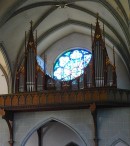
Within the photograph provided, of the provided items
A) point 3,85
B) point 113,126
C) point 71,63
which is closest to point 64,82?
point 113,126

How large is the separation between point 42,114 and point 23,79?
192 cm

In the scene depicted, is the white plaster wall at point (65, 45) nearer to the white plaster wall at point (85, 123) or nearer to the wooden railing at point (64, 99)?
the white plaster wall at point (85, 123)

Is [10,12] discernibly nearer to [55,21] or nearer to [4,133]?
[55,21]

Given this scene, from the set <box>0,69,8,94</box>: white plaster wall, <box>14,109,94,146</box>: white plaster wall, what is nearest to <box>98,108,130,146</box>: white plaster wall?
<box>14,109,94,146</box>: white plaster wall

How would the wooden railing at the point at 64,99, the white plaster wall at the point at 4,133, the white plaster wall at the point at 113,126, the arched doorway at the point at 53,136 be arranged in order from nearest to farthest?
the wooden railing at the point at 64,99 → the white plaster wall at the point at 113,126 → the white plaster wall at the point at 4,133 → the arched doorway at the point at 53,136

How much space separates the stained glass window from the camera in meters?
23.5

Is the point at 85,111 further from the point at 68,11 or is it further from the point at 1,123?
the point at 68,11

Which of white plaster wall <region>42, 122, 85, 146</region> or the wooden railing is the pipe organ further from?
white plaster wall <region>42, 122, 85, 146</region>

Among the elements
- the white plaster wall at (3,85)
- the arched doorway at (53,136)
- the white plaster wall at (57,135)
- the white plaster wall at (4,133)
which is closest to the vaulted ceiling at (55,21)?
the white plaster wall at (3,85)

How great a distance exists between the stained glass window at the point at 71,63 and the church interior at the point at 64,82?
1.30 ft

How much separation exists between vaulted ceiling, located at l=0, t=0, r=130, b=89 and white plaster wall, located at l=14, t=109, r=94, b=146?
399 centimetres

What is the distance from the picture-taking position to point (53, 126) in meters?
21.8

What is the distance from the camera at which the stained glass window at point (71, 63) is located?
2353cm

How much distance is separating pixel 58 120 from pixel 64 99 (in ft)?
4.83
